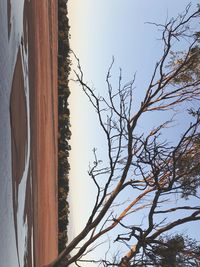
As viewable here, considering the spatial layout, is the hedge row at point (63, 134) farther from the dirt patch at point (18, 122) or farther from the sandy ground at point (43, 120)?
the dirt patch at point (18, 122)

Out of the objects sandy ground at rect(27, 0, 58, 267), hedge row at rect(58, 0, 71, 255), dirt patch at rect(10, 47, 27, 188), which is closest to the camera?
dirt patch at rect(10, 47, 27, 188)

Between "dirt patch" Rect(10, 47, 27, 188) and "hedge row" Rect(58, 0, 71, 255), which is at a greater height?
"hedge row" Rect(58, 0, 71, 255)

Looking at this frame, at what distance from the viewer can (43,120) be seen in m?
7.55

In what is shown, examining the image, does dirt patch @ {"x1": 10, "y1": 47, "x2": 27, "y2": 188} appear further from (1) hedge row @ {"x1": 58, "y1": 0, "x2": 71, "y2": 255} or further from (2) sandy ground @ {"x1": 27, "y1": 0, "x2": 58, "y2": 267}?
(1) hedge row @ {"x1": 58, "y1": 0, "x2": 71, "y2": 255}

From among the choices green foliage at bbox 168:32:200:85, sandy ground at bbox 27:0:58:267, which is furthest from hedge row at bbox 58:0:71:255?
green foliage at bbox 168:32:200:85

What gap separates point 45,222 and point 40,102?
1671mm

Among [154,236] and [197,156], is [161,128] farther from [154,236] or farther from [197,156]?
[154,236]

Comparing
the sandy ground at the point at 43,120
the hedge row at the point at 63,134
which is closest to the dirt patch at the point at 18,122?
the sandy ground at the point at 43,120

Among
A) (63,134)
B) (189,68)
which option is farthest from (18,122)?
(63,134)

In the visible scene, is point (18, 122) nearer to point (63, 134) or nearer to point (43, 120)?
point (43, 120)

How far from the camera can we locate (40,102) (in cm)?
716

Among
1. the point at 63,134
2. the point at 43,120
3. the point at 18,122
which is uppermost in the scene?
the point at 63,134

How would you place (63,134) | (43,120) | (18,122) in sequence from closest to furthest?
(18,122) < (43,120) < (63,134)

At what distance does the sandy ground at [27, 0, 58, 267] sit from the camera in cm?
614
